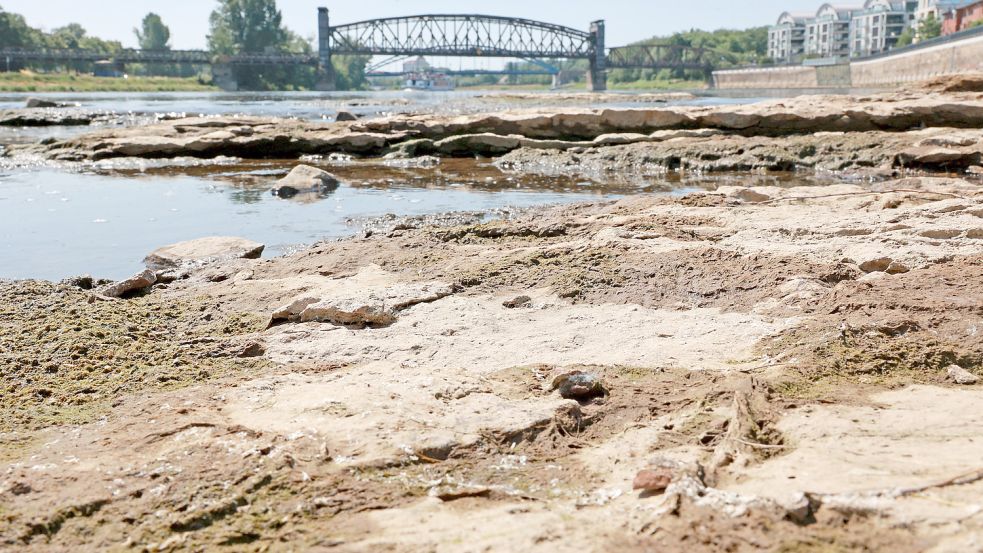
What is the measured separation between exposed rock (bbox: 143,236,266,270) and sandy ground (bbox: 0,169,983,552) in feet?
2.37

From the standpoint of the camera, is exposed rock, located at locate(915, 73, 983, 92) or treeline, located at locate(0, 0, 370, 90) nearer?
exposed rock, located at locate(915, 73, 983, 92)

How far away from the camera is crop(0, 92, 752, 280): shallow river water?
732 cm

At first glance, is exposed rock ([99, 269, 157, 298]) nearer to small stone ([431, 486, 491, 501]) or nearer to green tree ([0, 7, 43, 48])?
small stone ([431, 486, 491, 501])

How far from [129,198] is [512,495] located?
9.48 meters

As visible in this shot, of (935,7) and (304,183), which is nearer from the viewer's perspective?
(304,183)

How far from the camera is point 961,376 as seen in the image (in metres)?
3.20

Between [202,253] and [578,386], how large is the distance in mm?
4236

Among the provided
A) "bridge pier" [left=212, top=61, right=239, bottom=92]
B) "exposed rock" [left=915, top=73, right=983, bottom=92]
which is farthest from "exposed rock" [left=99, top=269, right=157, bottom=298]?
"bridge pier" [left=212, top=61, right=239, bottom=92]

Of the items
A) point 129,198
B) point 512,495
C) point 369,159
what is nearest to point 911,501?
point 512,495

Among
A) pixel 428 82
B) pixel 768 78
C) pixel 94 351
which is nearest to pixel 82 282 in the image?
pixel 94 351

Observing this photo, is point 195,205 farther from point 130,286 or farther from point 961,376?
point 961,376

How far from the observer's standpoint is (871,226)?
5.71 m

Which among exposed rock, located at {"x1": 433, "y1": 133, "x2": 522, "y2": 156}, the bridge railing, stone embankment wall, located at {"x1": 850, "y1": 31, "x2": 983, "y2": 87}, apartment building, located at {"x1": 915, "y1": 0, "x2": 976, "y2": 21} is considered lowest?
exposed rock, located at {"x1": 433, "y1": 133, "x2": 522, "y2": 156}

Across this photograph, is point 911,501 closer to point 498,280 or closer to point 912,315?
point 912,315
